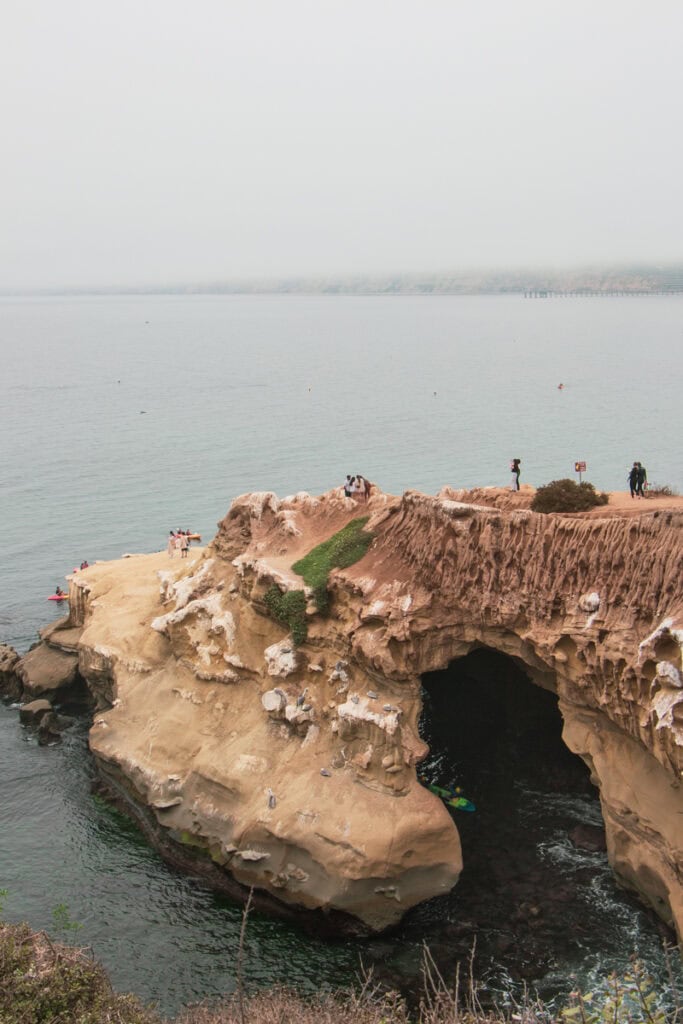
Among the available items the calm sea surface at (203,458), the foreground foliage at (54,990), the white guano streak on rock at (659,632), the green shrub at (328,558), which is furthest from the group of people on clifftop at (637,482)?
the foreground foliage at (54,990)

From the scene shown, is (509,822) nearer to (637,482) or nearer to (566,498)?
(566,498)

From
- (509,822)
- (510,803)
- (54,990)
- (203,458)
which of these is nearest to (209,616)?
(510,803)

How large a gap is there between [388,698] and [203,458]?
51.9 meters

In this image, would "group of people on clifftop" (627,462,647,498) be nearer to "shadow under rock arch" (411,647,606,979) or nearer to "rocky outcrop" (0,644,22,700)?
"shadow under rock arch" (411,647,606,979)

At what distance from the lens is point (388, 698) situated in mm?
26297

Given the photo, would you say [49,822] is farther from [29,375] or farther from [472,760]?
[29,375]

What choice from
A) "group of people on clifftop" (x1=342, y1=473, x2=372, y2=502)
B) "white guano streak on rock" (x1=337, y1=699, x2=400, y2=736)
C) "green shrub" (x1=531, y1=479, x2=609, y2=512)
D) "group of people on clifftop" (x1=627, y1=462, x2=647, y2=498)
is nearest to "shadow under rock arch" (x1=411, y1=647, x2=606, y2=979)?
"white guano streak on rock" (x1=337, y1=699, x2=400, y2=736)

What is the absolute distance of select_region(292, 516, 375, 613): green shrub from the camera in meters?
28.0

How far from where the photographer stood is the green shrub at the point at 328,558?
91.8ft

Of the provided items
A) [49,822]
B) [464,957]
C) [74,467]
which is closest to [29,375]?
[74,467]

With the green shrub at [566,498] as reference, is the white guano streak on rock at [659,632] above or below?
below

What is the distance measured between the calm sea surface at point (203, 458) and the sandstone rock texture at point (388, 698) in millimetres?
1834

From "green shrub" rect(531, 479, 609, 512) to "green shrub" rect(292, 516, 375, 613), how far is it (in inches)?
219

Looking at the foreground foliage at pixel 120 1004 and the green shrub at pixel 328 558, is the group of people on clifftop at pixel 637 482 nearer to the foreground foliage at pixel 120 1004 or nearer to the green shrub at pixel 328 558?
the green shrub at pixel 328 558
